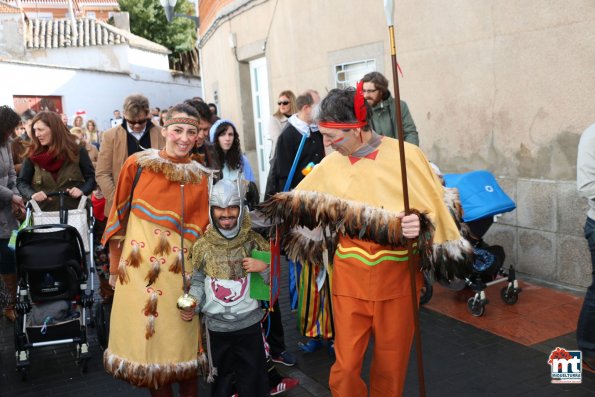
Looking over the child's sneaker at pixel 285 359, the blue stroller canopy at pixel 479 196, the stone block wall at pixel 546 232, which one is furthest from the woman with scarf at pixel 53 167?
the stone block wall at pixel 546 232

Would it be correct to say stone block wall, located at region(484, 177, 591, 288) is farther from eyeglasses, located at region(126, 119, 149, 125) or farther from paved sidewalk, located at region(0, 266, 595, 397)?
eyeglasses, located at region(126, 119, 149, 125)

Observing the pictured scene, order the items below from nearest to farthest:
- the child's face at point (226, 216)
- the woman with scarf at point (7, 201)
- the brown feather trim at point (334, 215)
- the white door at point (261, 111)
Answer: the brown feather trim at point (334, 215) < the child's face at point (226, 216) < the woman with scarf at point (7, 201) < the white door at point (261, 111)

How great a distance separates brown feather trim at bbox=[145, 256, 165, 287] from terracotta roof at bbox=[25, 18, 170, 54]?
1077 inches

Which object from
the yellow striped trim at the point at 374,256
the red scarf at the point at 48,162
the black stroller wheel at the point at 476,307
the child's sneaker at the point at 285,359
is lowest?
the child's sneaker at the point at 285,359

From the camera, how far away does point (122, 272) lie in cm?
342

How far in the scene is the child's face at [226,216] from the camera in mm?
3344

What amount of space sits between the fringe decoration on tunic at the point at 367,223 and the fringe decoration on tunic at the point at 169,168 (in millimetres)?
532

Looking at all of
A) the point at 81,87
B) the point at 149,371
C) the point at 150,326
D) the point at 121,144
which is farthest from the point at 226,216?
the point at 81,87

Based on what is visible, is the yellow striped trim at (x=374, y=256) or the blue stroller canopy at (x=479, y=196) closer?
the yellow striped trim at (x=374, y=256)

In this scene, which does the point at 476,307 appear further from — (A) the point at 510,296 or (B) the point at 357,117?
(B) the point at 357,117

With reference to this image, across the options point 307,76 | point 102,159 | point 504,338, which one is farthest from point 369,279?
point 307,76

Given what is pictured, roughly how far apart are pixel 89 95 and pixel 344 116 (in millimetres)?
23410

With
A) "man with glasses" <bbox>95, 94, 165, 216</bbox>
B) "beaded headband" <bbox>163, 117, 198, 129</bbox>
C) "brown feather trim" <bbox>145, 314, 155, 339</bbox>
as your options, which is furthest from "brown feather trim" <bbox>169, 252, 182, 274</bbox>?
"man with glasses" <bbox>95, 94, 165, 216</bbox>

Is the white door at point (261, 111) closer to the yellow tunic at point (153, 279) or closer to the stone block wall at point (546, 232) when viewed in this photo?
the stone block wall at point (546, 232)
